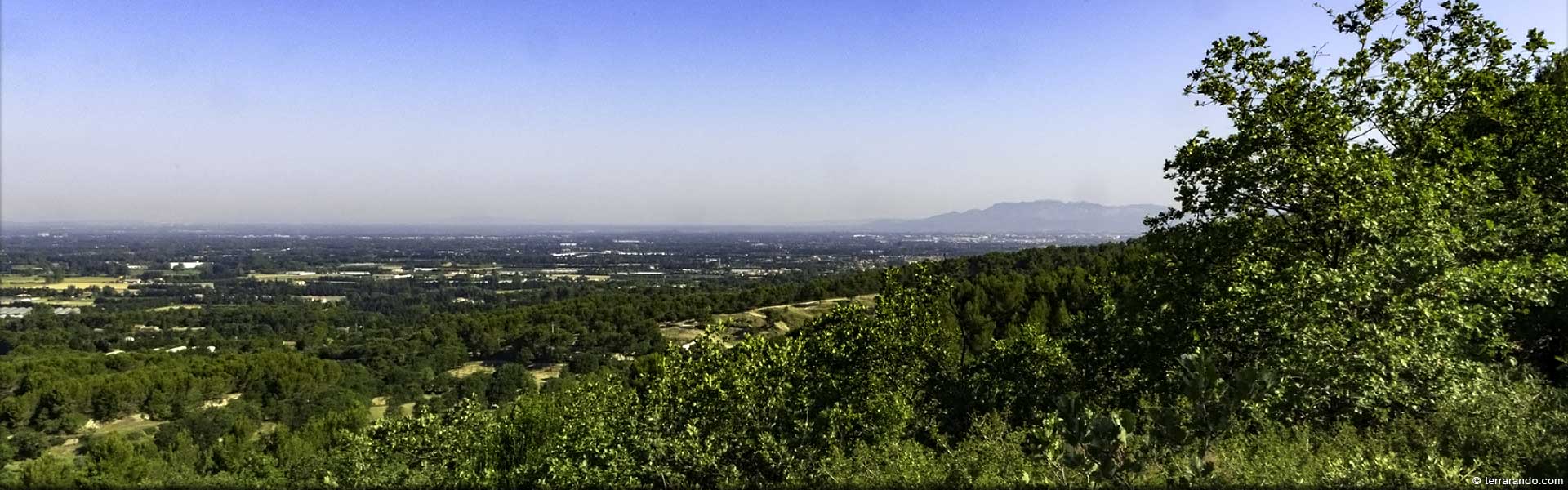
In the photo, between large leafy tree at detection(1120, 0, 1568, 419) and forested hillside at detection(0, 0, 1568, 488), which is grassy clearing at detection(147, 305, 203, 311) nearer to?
forested hillside at detection(0, 0, 1568, 488)

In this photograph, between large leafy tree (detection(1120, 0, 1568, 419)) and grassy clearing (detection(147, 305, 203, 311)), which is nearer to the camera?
large leafy tree (detection(1120, 0, 1568, 419))

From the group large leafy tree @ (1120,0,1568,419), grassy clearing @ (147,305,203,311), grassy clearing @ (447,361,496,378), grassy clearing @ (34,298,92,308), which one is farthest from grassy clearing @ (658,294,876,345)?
grassy clearing @ (34,298,92,308)

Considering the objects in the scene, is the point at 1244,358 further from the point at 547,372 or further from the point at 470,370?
the point at 470,370

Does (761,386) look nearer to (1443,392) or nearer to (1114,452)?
(1114,452)

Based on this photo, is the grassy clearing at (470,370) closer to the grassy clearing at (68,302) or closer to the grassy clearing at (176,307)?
the grassy clearing at (176,307)

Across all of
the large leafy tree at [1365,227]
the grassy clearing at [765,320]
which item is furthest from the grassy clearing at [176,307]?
the large leafy tree at [1365,227]

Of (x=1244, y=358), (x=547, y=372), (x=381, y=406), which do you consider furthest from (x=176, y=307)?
(x=1244, y=358)
